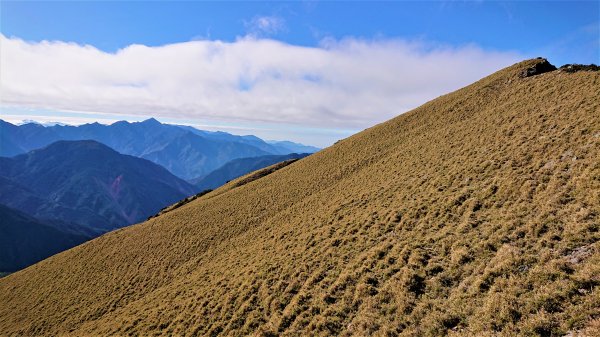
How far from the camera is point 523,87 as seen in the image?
1655 inches

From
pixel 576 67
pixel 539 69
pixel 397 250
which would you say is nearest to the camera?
pixel 397 250

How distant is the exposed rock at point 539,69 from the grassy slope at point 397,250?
284 cm

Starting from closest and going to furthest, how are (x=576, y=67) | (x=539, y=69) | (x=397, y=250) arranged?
(x=397, y=250)
(x=576, y=67)
(x=539, y=69)

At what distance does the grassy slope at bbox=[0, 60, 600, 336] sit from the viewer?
12.5m

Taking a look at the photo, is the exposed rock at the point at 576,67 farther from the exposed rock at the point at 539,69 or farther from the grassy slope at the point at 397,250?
the exposed rock at the point at 539,69

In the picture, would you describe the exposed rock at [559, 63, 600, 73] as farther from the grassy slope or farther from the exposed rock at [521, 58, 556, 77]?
the exposed rock at [521, 58, 556, 77]

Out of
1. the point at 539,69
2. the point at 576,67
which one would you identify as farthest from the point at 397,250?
the point at 539,69

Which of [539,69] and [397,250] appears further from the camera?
[539,69]

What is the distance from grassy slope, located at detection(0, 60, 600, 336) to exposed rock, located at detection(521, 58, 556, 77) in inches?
112

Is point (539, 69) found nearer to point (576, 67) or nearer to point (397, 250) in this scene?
point (576, 67)

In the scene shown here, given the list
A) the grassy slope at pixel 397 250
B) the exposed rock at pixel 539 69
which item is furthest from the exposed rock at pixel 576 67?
the exposed rock at pixel 539 69

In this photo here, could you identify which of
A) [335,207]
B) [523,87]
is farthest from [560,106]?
[335,207]

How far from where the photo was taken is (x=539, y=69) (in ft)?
157

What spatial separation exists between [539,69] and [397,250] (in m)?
47.5
